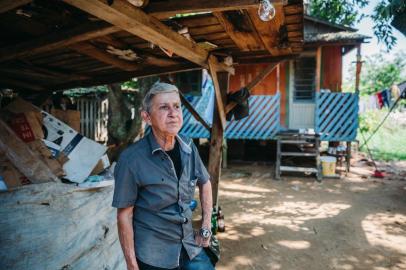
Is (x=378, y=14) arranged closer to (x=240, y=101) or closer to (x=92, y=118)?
(x=240, y=101)

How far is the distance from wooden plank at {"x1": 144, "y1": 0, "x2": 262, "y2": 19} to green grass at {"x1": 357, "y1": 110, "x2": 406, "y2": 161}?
12.1m

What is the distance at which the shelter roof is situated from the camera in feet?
7.02

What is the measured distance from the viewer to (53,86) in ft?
15.3

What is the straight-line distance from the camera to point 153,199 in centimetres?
181

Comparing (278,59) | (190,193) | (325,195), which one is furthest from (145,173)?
(325,195)

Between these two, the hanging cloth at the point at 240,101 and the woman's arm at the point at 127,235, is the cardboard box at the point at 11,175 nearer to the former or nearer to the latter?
the woman's arm at the point at 127,235

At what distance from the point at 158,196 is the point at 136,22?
47.9 inches

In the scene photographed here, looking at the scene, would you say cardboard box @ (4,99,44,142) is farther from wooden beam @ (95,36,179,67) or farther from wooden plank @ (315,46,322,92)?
wooden plank @ (315,46,322,92)

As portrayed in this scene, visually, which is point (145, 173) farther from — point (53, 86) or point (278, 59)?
point (53, 86)

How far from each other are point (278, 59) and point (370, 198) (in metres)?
4.57

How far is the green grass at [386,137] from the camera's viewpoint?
12.9 m

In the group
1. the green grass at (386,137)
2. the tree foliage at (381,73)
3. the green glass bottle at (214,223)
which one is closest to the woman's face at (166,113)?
the green glass bottle at (214,223)

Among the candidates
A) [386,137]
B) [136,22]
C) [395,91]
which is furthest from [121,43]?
[386,137]

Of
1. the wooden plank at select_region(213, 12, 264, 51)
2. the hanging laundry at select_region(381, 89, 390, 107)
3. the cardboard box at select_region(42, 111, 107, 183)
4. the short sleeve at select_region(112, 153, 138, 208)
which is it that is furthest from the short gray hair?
the hanging laundry at select_region(381, 89, 390, 107)
